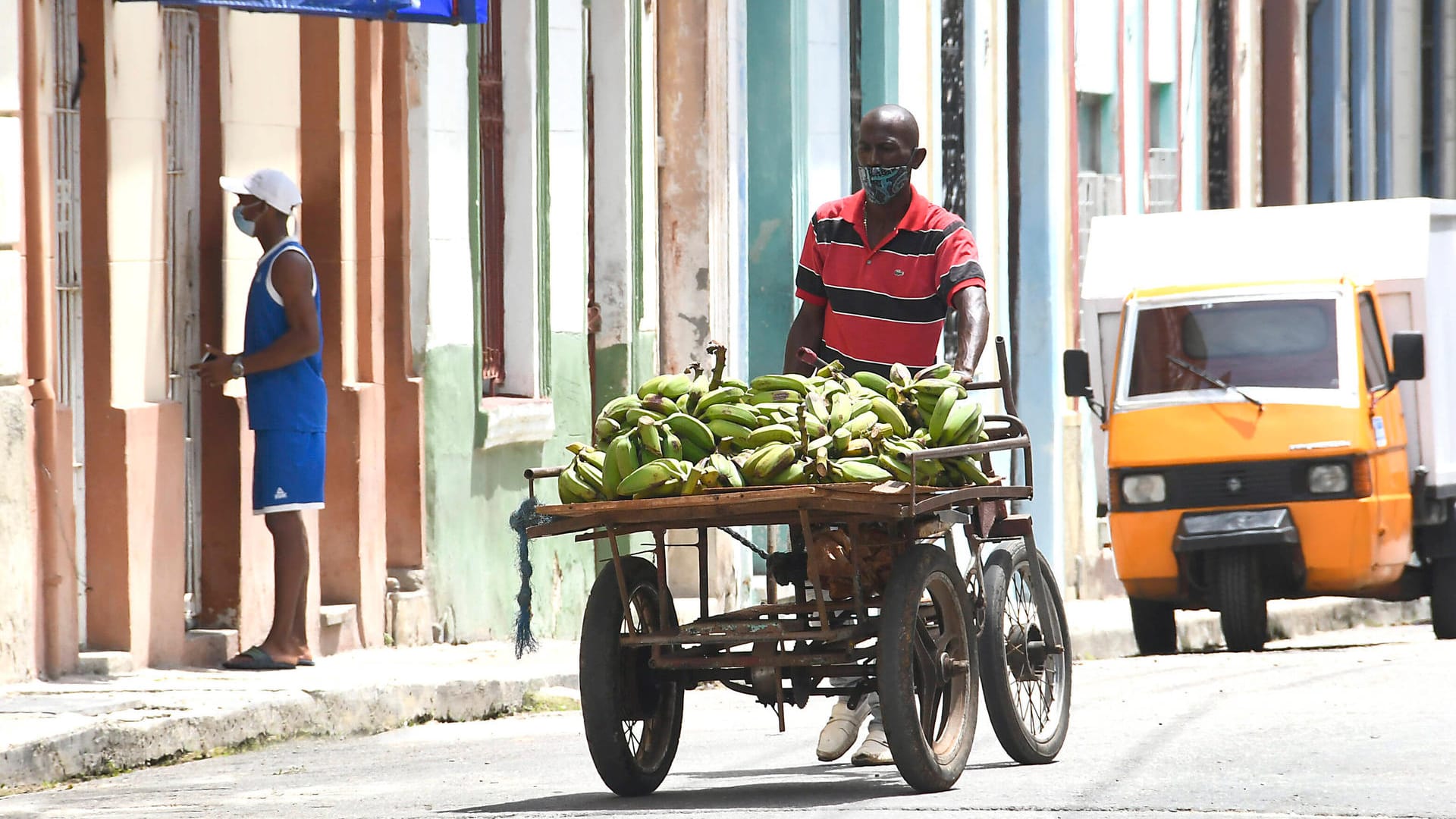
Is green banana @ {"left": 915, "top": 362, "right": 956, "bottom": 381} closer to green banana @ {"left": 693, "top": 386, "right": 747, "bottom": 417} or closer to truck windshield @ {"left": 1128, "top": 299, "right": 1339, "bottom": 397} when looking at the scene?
green banana @ {"left": 693, "top": 386, "right": 747, "bottom": 417}

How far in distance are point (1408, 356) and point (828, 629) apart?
8604mm

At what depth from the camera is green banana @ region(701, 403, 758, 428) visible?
737cm

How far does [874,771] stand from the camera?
8.15 meters

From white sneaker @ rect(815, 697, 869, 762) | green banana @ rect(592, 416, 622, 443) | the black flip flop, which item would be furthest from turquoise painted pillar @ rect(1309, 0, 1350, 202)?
green banana @ rect(592, 416, 622, 443)

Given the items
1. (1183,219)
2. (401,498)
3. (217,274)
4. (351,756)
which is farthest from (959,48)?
(351,756)

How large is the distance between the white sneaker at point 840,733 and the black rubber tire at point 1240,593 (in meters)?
7.06

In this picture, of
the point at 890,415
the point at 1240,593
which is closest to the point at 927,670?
the point at 890,415

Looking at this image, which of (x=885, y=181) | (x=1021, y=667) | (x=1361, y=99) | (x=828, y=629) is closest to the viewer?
(x=828, y=629)

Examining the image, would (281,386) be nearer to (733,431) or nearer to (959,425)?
(733,431)

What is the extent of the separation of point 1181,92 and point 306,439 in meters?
15.9

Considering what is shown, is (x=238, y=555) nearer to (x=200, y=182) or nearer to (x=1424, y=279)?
(x=200, y=182)

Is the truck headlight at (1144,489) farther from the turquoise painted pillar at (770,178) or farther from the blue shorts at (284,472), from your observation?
the blue shorts at (284,472)

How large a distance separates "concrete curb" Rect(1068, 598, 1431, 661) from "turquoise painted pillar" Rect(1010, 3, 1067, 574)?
1.97 meters

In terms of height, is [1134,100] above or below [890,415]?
above
